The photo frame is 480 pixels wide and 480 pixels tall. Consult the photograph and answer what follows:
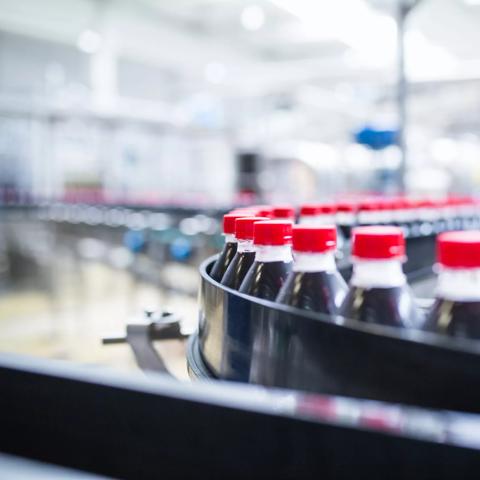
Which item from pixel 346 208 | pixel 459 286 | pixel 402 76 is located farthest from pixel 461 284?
pixel 402 76

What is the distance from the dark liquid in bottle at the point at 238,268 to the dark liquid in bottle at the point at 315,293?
0.50ft

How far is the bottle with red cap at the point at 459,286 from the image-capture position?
450mm

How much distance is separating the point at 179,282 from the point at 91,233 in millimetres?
592

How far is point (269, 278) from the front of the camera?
0.64 metres

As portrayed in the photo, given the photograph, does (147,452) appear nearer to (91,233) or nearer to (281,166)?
(91,233)

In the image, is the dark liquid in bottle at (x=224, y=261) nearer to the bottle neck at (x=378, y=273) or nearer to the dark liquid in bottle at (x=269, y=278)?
the dark liquid in bottle at (x=269, y=278)

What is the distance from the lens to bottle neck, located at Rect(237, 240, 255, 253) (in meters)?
0.72

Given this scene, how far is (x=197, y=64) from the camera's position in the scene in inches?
425

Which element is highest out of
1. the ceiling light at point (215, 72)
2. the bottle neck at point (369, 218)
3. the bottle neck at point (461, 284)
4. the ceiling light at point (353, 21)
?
the ceiling light at point (215, 72)

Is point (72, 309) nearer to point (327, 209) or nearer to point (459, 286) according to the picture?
point (327, 209)

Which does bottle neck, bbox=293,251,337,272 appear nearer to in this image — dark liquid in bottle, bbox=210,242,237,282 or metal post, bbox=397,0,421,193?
dark liquid in bottle, bbox=210,242,237,282

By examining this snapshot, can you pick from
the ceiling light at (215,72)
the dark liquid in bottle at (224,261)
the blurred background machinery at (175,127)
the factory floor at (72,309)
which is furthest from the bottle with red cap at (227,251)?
the ceiling light at (215,72)

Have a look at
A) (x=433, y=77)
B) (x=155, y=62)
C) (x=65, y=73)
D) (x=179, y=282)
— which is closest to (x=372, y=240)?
(x=179, y=282)

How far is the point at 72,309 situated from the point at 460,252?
14.4ft
